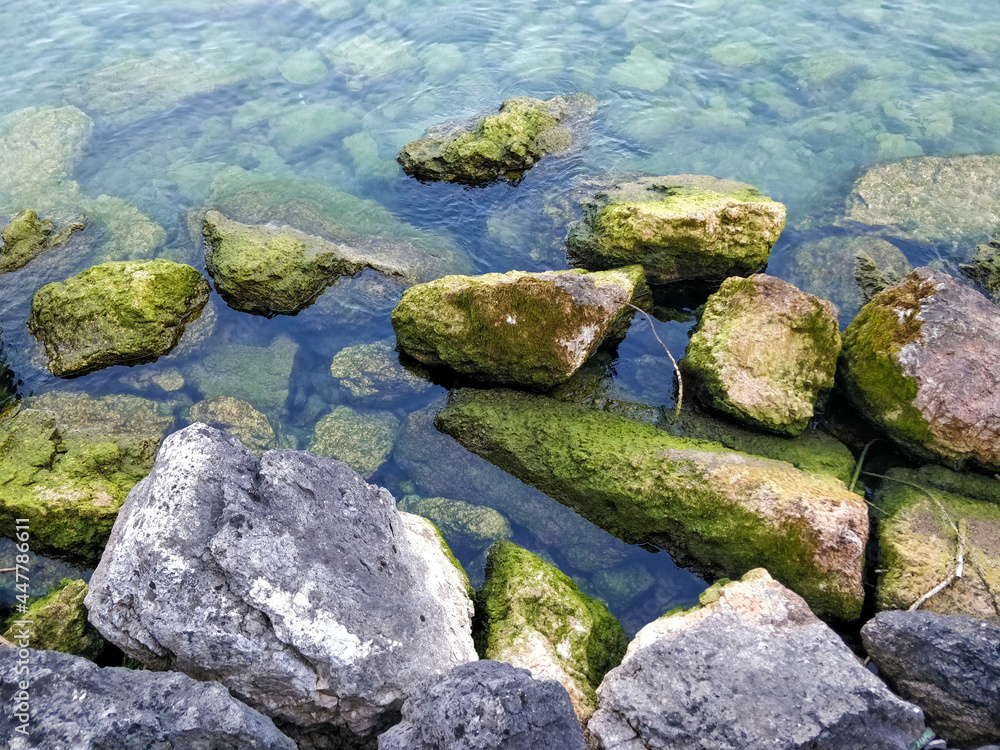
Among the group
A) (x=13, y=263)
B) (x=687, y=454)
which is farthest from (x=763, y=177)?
(x=13, y=263)

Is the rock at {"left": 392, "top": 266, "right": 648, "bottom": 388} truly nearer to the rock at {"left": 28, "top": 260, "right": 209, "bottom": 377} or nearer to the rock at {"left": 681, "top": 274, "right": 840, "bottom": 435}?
the rock at {"left": 681, "top": 274, "right": 840, "bottom": 435}

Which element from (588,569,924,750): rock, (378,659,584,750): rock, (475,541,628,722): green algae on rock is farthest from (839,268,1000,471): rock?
(378,659,584,750): rock

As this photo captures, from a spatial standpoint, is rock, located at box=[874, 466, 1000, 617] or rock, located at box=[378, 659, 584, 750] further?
rock, located at box=[874, 466, 1000, 617]

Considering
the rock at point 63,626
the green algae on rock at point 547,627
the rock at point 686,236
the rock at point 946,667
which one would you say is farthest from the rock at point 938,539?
the rock at point 63,626

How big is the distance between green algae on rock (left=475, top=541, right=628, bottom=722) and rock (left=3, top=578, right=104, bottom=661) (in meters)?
3.03

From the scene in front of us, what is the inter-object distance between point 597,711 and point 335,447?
407 cm

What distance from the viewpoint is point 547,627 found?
5.47 m

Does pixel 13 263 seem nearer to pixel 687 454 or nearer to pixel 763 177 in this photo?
pixel 687 454

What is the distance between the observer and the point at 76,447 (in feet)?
22.5

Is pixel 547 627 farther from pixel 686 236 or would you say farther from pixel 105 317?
pixel 105 317

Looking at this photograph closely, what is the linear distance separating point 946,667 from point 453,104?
36.8ft

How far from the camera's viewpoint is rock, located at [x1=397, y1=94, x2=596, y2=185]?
416 inches

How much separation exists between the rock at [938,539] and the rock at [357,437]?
502cm

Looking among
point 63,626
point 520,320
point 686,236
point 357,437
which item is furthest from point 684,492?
point 63,626
